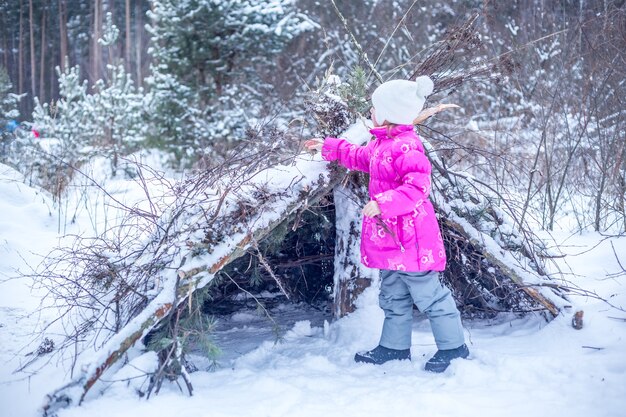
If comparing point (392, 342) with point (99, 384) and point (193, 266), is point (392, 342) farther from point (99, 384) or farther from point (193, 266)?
point (99, 384)

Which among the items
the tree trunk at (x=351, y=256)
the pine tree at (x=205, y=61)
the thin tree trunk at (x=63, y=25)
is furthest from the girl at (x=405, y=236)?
the thin tree trunk at (x=63, y=25)

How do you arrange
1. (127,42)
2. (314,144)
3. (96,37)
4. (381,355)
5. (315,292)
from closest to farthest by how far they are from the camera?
1. (381,355)
2. (314,144)
3. (315,292)
4. (127,42)
5. (96,37)

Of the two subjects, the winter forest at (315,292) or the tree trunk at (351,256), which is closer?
the winter forest at (315,292)

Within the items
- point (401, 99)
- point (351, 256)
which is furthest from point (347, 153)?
point (351, 256)

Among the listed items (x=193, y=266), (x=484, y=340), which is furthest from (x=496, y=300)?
(x=193, y=266)

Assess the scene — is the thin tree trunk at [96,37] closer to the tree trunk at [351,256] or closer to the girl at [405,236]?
the tree trunk at [351,256]

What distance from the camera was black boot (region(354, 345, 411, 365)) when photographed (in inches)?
122

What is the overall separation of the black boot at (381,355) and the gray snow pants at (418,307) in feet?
0.09

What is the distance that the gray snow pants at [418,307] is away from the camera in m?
3.01

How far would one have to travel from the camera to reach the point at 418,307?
3057 mm

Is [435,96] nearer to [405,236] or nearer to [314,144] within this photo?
[314,144]

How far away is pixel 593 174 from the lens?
680 centimetres

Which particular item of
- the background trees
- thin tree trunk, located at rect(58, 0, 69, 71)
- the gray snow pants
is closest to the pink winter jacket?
the gray snow pants

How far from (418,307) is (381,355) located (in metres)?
0.33
